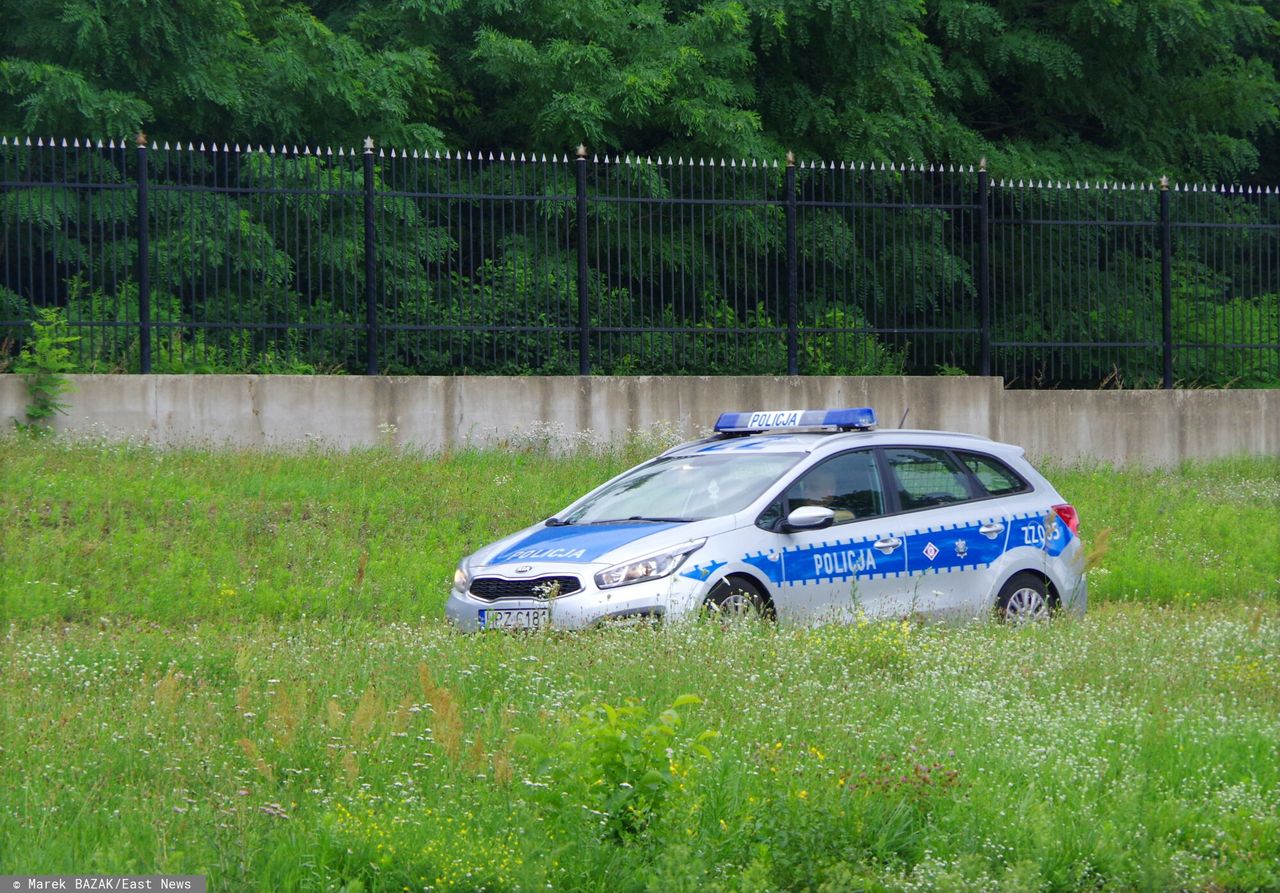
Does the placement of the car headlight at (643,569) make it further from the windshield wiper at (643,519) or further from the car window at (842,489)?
the car window at (842,489)

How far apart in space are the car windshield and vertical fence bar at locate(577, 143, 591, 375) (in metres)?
5.15

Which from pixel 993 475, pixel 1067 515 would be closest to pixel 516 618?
pixel 993 475

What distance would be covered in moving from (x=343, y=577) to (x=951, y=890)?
7.18m

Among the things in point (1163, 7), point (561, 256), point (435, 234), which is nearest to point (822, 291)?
point (561, 256)

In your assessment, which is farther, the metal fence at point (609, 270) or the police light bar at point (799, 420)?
the metal fence at point (609, 270)

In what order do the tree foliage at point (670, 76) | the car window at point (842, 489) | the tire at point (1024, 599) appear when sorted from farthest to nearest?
the tree foliage at point (670, 76) < the tire at point (1024, 599) < the car window at point (842, 489)

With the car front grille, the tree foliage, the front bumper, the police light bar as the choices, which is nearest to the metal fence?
the tree foliage

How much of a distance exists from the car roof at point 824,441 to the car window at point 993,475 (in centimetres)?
10

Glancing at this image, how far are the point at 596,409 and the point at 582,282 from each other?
54.1 inches

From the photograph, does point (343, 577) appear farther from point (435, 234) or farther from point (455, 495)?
point (435, 234)

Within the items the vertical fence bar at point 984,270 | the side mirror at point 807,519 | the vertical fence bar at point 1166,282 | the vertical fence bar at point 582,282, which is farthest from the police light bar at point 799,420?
the vertical fence bar at point 1166,282

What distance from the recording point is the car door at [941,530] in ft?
30.1

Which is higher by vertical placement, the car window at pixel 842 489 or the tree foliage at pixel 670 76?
the tree foliage at pixel 670 76

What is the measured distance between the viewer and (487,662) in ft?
23.7
